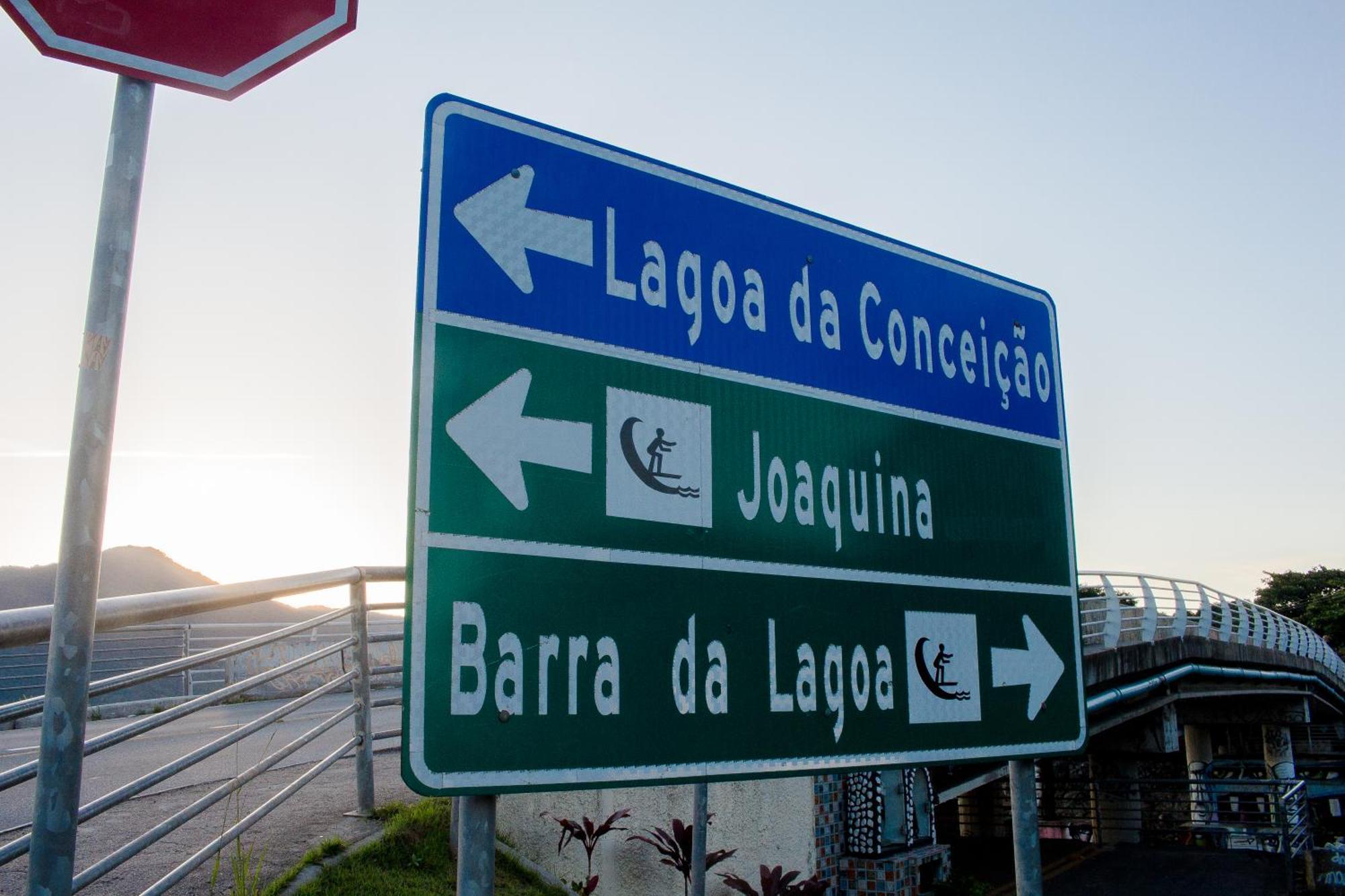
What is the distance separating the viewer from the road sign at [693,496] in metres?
2.18

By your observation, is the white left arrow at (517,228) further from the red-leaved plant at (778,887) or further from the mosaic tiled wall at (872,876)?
the mosaic tiled wall at (872,876)

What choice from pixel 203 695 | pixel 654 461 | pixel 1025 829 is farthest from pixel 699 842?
pixel 654 461

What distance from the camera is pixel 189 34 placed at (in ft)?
6.59

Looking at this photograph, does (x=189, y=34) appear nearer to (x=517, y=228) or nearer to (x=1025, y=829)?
(x=517, y=228)

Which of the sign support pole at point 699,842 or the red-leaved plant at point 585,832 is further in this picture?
the red-leaved plant at point 585,832

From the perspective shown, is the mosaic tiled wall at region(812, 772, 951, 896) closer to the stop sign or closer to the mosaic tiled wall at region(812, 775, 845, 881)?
the mosaic tiled wall at region(812, 775, 845, 881)

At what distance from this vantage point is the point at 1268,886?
51.6 ft

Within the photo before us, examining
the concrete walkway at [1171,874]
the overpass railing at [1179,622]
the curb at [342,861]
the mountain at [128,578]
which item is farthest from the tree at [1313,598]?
the curb at [342,861]

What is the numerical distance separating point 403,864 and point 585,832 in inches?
89.4

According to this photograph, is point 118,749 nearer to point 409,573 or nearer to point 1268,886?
point 409,573

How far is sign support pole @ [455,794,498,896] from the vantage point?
1.99 m

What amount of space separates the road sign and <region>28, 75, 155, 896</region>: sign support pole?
562 millimetres

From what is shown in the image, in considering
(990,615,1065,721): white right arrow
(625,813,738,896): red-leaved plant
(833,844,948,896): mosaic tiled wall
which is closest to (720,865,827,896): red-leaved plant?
(625,813,738,896): red-leaved plant

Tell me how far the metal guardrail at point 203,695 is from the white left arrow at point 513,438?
95 cm
